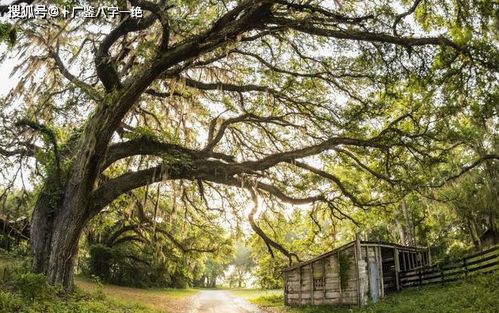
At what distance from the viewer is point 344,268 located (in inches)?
779

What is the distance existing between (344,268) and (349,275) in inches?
17.1

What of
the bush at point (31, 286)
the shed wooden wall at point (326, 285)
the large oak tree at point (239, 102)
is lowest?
the bush at point (31, 286)

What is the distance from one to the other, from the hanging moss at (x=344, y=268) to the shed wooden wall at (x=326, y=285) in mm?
103

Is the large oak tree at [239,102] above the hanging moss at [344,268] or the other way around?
above

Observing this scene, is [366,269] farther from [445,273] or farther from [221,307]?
[221,307]

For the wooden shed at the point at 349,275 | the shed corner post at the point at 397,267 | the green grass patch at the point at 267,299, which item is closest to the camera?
the wooden shed at the point at 349,275

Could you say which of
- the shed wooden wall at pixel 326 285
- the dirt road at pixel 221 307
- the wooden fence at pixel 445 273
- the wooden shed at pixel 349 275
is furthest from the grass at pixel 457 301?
the dirt road at pixel 221 307

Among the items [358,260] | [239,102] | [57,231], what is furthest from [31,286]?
[358,260]

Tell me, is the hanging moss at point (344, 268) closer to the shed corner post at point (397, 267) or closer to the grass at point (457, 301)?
the grass at point (457, 301)

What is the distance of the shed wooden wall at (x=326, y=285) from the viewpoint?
19.3 meters

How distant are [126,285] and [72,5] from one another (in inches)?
1242

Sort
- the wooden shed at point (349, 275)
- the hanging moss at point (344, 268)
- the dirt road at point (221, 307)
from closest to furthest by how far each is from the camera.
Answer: the wooden shed at point (349, 275), the hanging moss at point (344, 268), the dirt road at point (221, 307)

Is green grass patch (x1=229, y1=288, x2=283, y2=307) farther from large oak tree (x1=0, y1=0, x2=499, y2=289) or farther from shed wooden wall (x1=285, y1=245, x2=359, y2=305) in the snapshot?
large oak tree (x1=0, y1=0, x2=499, y2=289)

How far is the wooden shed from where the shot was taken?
1927 centimetres
